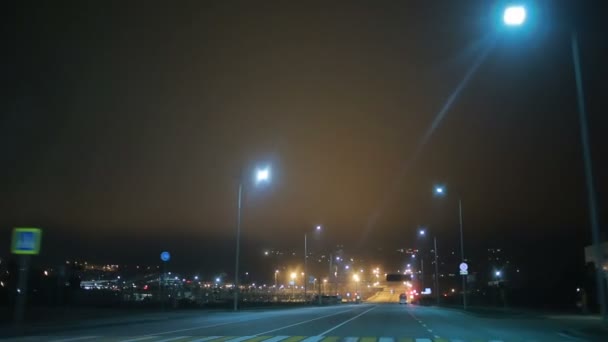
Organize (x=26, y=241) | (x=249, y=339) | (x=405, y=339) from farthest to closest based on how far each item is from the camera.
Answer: (x=405, y=339) < (x=26, y=241) < (x=249, y=339)

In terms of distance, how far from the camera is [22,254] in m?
20.2

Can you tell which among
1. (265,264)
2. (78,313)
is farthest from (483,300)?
(265,264)

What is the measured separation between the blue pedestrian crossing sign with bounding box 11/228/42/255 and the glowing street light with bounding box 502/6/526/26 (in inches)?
669

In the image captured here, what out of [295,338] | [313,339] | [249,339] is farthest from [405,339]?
[249,339]

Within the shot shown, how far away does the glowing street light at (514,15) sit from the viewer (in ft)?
49.8

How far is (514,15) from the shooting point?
49.8 feet

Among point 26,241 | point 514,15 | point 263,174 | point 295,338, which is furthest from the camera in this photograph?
point 263,174

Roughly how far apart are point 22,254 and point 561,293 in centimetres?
6477

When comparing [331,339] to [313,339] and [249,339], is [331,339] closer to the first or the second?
Result: [313,339]

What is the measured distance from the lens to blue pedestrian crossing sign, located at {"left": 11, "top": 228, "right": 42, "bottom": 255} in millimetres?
20047

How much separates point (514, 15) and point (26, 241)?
58.1 ft

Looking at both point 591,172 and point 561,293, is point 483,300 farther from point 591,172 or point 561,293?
point 591,172

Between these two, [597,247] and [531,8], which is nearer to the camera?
[531,8]

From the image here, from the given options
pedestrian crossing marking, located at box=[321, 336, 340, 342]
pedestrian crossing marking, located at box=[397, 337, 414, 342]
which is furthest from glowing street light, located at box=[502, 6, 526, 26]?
pedestrian crossing marking, located at box=[321, 336, 340, 342]
